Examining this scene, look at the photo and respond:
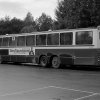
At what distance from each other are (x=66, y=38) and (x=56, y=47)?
1180 millimetres

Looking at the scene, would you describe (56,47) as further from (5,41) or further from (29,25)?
(29,25)

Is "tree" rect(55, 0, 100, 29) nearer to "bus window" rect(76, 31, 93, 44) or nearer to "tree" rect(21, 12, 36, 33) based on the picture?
"bus window" rect(76, 31, 93, 44)

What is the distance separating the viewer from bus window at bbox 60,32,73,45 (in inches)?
899

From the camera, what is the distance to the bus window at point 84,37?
21.4 metres

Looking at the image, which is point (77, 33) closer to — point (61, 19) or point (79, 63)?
point (79, 63)

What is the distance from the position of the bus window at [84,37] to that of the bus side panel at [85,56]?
2.10ft

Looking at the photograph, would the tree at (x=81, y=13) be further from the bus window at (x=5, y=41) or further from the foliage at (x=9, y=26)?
the foliage at (x=9, y=26)

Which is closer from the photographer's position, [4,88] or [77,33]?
[4,88]

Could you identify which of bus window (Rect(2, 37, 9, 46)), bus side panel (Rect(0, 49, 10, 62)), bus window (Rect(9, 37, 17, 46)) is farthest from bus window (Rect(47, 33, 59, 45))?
Answer: bus window (Rect(2, 37, 9, 46))

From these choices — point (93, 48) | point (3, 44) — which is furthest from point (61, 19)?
point (93, 48)

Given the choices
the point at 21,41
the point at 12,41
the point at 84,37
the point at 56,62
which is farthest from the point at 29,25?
the point at 84,37

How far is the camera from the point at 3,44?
101 ft

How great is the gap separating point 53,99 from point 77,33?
12.9 metres

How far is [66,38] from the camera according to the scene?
76.2 ft
